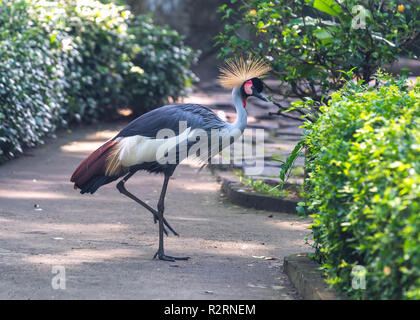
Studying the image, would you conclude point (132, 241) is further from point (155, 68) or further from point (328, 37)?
point (155, 68)

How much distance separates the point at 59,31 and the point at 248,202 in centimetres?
484

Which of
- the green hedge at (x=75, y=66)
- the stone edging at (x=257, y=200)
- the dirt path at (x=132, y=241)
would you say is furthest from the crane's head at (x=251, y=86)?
the green hedge at (x=75, y=66)

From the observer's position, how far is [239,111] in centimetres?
617

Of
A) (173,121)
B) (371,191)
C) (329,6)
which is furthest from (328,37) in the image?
(371,191)

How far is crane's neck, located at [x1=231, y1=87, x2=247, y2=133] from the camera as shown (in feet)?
19.9

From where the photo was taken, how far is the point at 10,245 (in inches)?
219

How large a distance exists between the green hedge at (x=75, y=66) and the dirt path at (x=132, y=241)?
81 centimetres

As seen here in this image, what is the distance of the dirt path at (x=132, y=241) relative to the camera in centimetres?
459

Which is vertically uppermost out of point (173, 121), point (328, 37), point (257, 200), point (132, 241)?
point (328, 37)

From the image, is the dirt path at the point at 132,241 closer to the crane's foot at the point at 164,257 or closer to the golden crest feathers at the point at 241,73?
the crane's foot at the point at 164,257

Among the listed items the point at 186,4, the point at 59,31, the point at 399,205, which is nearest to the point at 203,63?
the point at 186,4

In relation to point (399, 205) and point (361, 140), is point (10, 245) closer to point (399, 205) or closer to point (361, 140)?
point (361, 140)

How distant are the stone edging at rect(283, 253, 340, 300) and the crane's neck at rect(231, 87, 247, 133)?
1.40 metres

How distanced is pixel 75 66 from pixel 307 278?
8.00 meters
